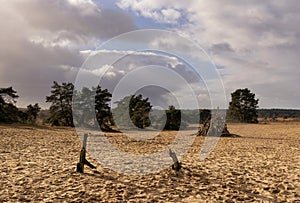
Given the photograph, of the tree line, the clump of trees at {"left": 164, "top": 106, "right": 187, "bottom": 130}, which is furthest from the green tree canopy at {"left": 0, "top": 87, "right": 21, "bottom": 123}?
the clump of trees at {"left": 164, "top": 106, "right": 187, "bottom": 130}

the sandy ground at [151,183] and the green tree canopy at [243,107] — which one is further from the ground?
the green tree canopy at [243,107]

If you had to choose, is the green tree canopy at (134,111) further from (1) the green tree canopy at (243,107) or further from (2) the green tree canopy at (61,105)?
(1) the green tree canopy at (243,107)

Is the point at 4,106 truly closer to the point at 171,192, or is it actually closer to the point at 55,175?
the point at 55,175

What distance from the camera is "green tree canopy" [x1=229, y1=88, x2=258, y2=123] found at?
49.3 m

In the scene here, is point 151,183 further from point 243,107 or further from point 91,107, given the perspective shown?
point 243,107

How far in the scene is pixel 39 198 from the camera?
18.2 ft

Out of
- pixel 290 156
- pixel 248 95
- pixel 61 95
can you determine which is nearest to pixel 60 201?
pixel 290 156

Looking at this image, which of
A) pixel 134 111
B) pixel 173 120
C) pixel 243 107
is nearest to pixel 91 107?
pixel 134 111

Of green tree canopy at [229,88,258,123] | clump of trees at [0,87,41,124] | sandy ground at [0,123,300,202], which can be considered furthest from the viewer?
green tree canopy at [229,88,258,123]

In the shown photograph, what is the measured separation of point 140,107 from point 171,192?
23.6 metres

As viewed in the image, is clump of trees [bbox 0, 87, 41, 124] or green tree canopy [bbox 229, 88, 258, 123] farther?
green tree canopy [bbox 229, 88, 258, 123]

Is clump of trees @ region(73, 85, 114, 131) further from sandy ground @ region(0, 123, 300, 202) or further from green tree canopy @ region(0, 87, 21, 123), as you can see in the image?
sandy ground @ region(0, 123, 300, 202)

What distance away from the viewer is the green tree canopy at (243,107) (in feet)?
162

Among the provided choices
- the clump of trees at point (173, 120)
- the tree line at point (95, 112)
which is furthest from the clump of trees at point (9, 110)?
the clump of trees at point (173, 120)
